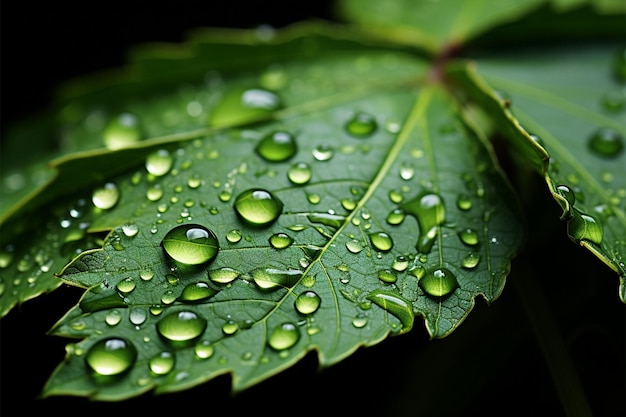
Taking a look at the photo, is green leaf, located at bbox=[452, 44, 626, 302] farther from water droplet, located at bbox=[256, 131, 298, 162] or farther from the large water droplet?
the large water droplet

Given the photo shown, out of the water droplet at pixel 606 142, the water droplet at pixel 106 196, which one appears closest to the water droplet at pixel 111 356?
the water droplet at pixel 106 196

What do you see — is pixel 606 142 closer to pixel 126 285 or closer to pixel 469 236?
pixel 469 236

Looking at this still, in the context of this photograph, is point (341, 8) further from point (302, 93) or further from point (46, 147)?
point (46, 147)

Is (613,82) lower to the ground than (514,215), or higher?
higher

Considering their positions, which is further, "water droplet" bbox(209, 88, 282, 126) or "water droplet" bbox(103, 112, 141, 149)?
"water droplet" bbox(103, 112, 141, 149)

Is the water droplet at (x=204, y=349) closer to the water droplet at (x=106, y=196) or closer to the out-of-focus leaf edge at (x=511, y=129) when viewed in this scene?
the water droplet at (x=106, y=196)

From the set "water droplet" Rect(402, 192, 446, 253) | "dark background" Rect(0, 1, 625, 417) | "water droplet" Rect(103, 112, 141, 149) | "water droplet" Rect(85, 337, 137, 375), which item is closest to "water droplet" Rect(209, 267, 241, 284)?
"water droplet" Rect(85, 337, 137, 375)

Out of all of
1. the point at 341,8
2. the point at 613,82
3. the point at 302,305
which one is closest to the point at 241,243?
the point at 302,305
